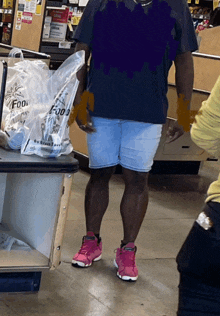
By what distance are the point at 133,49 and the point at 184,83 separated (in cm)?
32

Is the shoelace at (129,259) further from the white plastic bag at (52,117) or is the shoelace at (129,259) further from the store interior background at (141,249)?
the white plastic bag at (52,117)

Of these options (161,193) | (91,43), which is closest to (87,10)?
(91,43)

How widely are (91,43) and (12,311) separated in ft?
4.20

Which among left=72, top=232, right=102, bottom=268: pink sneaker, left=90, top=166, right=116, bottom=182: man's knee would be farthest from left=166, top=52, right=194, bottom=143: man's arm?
left=72, top=232, right=102, bottom=268: pink sneaker

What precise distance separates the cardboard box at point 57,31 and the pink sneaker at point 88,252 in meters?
4.99

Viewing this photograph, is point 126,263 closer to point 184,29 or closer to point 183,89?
point 183,89

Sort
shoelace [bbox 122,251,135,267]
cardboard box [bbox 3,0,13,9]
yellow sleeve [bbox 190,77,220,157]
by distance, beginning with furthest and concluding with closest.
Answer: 1. cardboard box [bbox 3,0,13,9]
2. shoelace [bbox 122,251,135,267]
3. yellow sleeve [bbox 190,77,220,157]

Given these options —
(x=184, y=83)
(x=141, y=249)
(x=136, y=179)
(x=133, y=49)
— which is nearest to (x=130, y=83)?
(x=133, y=49)

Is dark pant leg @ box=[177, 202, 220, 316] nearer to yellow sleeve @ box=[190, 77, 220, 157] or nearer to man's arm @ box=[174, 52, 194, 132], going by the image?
yellow sleeve @ box=[190, 77, 220, 157]

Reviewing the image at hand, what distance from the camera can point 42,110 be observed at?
7.95ft

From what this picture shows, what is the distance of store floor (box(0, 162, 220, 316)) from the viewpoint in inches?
98.5

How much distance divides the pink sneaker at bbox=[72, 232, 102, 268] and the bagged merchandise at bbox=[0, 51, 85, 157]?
2.23 feet

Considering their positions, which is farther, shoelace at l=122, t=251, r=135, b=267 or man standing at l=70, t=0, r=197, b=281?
shoelace at l=122, t=251, r=135, b=267

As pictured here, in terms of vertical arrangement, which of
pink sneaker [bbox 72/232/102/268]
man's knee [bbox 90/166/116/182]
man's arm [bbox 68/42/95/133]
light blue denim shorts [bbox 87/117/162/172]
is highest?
man's arm [bbox 68/42/95/133]
